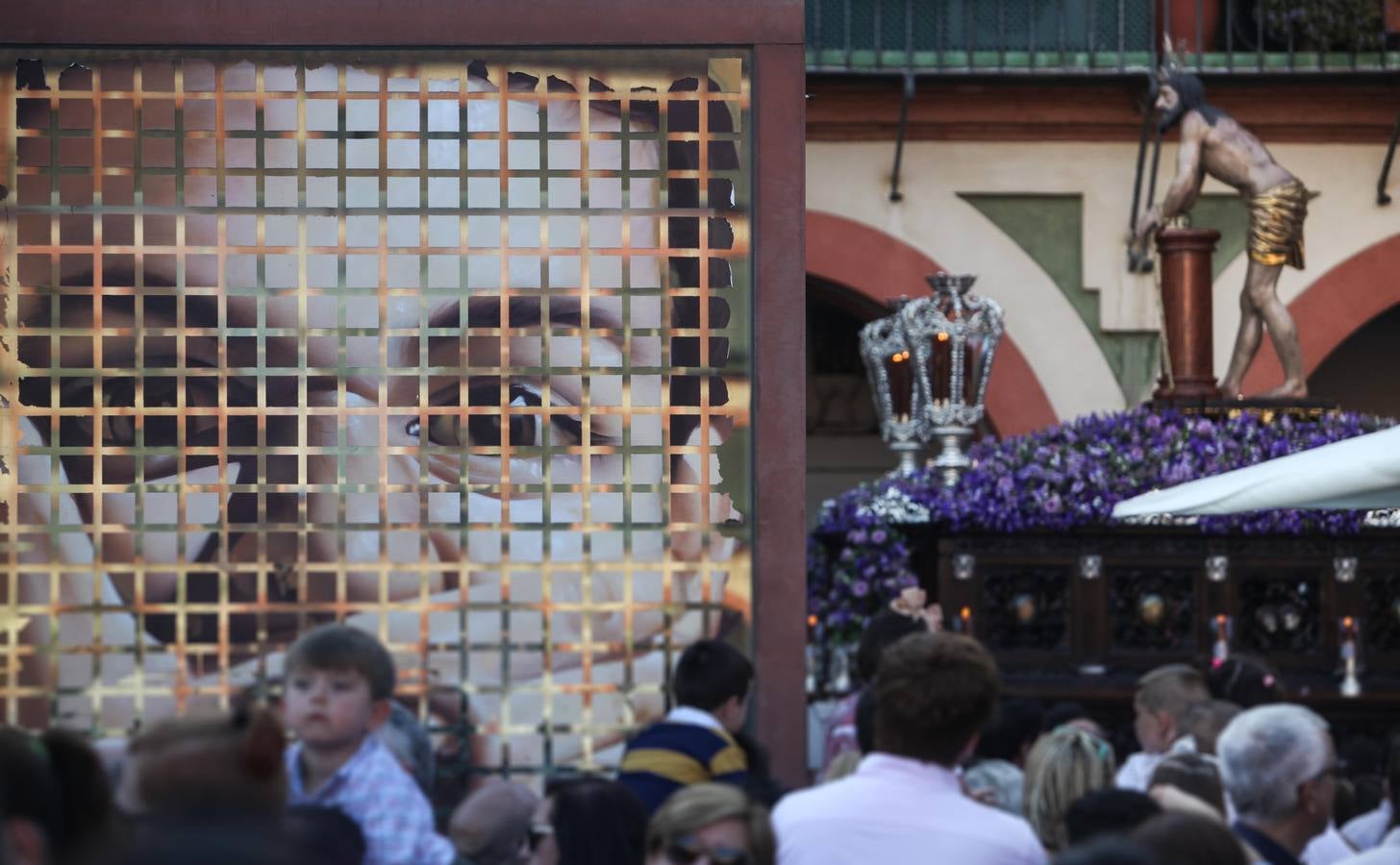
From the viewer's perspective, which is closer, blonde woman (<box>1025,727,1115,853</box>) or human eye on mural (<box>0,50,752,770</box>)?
blonde woman (<box>1025,727,1115,853</box>)

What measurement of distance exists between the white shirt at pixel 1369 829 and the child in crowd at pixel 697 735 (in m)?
1.34

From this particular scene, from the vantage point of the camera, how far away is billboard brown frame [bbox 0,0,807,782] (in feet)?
20.6

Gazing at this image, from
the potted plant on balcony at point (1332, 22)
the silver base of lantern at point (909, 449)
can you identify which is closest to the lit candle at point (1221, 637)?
the silver base of lantern at point (909, 449)

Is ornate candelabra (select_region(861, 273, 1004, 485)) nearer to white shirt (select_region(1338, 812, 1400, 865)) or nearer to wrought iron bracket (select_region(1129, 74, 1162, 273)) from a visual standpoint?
wrought iron bracket (select_region(1129, 74, 1162, 273))

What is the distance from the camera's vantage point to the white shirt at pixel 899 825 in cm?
368

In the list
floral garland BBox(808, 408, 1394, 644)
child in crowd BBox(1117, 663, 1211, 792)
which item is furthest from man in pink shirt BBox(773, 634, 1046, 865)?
floral garland BBox(808, 408, 1394, 644)

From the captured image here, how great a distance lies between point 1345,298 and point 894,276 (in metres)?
2.62

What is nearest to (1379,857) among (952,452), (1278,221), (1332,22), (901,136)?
(952,452)

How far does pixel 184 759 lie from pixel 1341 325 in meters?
12.1

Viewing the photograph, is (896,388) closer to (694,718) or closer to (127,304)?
(127,304)

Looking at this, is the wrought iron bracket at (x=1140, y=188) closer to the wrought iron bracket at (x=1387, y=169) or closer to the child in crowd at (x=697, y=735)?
the wrought iron bracket at (x=1387, y=169)

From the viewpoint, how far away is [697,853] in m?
3.76

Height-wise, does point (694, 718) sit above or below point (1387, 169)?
below

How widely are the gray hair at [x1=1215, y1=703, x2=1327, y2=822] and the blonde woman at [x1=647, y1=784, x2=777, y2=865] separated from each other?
859 mm
